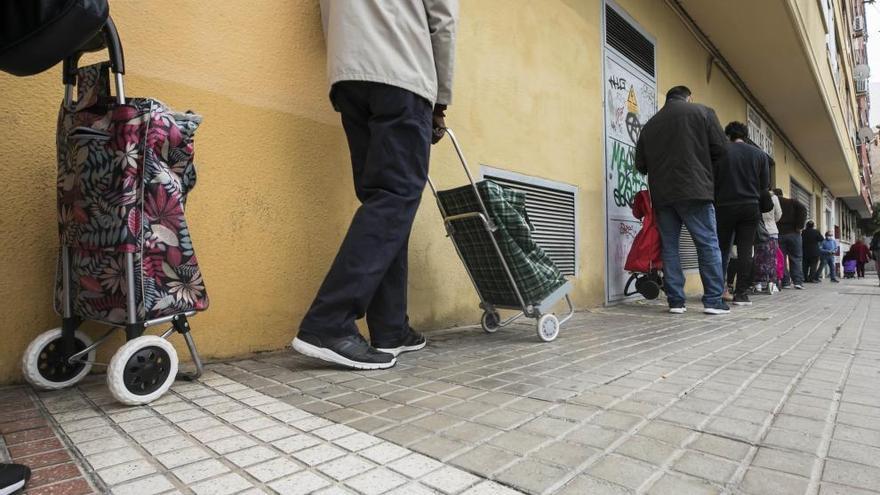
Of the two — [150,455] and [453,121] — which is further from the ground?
[453,121]

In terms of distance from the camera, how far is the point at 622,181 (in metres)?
5.86

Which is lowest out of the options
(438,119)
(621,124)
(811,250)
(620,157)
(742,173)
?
(811,250)

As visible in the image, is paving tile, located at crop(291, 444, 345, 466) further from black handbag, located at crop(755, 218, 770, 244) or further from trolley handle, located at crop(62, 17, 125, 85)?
black handbag, located at crop(755, 218, 770, 244)

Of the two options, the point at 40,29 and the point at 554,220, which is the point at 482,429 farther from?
the point at 554,220

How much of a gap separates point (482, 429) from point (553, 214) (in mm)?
3444

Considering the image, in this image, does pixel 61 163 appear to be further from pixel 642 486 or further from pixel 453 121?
pixel 453 121

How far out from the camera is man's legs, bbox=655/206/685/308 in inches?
185

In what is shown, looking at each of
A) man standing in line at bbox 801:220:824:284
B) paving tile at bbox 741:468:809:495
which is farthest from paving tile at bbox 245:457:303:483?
man standing in line at bbox 801:220:824:284

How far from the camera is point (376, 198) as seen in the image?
2133mm

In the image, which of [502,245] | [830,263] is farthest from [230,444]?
[830,263]

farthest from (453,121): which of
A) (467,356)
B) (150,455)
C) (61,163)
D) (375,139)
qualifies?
(150,455)

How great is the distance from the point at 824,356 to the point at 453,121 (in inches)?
102

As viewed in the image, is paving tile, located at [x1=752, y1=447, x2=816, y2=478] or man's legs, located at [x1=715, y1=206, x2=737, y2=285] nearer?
paving tile, located at [x1=752, y1=447, x2=816, y2=478]

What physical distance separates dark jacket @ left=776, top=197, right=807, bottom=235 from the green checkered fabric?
28.1 feet
